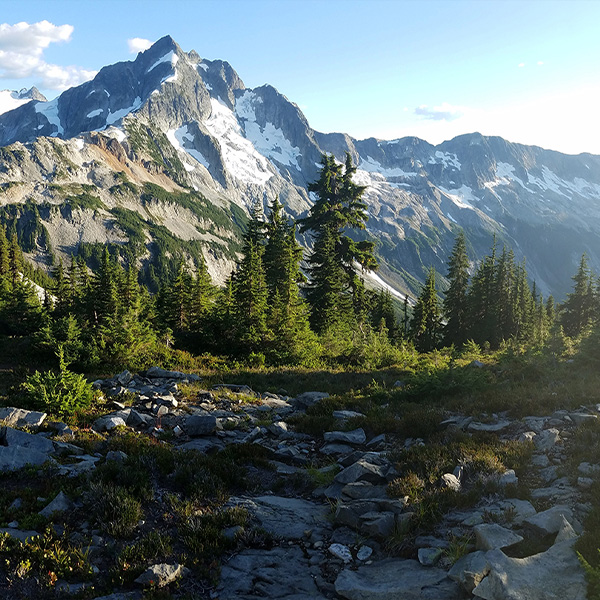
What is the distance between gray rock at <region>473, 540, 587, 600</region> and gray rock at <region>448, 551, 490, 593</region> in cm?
9

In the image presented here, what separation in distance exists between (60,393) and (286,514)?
304 inches

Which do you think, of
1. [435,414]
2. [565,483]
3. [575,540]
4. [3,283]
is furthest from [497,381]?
[3,283]

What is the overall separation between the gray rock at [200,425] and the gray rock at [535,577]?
24.0ft

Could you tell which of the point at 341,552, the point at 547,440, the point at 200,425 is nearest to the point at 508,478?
the point at 547,440

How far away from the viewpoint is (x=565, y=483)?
6.66m

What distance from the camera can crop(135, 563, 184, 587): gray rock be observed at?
5.13 meters

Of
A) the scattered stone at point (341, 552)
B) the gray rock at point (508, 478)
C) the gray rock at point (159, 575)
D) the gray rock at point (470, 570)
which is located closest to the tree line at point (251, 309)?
the gray rock at point (508, 478)

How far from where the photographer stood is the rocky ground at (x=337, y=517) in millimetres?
4965

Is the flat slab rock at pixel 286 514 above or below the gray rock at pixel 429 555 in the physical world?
below

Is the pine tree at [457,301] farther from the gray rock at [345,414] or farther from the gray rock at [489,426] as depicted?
the gray rock at [489,426]

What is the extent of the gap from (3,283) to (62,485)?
42503 millimetres

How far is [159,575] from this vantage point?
5160 millimetres

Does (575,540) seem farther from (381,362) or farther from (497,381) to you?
(381,362)

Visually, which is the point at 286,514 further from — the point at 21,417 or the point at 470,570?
the point at 21,417
